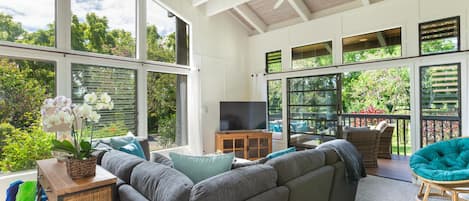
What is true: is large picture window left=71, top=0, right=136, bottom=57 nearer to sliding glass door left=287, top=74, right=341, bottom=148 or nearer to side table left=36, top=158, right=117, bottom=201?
side table left=36, top=158, right=117, bottom=201

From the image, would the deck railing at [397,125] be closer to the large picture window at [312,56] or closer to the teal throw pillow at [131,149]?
the large picture window at [312,56]

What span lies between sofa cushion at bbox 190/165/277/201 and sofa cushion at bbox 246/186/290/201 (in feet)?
0.09

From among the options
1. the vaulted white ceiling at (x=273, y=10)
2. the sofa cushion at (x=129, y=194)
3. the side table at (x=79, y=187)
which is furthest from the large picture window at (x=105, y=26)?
the sofa cushion at (x=129, y=194)

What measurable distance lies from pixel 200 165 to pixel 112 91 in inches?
107

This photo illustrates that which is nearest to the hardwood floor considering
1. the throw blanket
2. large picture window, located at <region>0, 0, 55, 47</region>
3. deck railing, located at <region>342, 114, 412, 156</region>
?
deck railing, located at <region>342, 114, 412, 156</region>

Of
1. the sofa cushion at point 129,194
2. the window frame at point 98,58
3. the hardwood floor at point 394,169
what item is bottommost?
the hardwood floor at point 394,169

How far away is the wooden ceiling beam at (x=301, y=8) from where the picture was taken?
4.47 m

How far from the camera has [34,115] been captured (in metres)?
2.98

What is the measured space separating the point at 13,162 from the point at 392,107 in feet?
25.8

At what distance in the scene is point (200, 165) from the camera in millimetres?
1710

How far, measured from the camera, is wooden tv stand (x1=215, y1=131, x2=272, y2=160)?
489 cm

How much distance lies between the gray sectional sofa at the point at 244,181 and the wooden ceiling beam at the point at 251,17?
3841 millimetres

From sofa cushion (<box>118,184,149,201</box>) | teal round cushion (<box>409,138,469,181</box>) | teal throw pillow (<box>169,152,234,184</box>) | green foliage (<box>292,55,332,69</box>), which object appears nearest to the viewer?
sofa cushion (<box>118,184,149,201</box>)

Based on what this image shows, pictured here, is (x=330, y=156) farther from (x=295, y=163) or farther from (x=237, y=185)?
(x=237, y=185)
